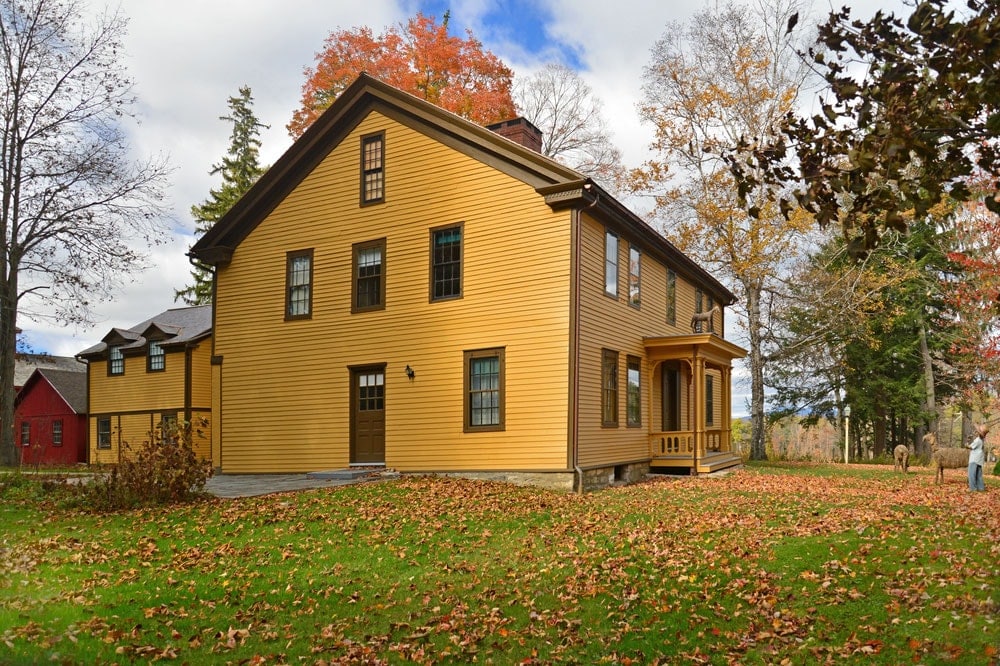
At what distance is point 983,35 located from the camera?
16.0ft

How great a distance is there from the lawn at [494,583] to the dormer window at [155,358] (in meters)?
17.6

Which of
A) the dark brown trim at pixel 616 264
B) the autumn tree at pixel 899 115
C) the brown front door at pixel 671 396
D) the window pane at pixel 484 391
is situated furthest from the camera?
the brown front door at pixel 671 396

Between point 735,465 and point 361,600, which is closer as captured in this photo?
point 361,600

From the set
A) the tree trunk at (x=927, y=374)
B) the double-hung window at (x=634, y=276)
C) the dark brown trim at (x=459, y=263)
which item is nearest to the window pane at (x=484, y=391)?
the dark brown trim at (x=459, y=263)

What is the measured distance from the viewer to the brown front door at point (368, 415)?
20.1m

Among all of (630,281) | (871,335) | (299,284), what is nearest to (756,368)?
(871,335)

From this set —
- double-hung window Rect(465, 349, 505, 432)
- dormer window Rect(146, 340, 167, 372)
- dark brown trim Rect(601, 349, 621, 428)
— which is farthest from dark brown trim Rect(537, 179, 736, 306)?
dormer window Rect(146, 340, 167, 372)

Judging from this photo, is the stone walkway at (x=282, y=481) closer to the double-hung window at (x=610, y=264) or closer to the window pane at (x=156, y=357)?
the double-hung window at (x=610, y=264)

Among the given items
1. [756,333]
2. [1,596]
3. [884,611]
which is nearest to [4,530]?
[1,596]

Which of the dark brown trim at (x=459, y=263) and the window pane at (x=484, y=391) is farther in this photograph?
the dark brown trim at (x=459, y=263)

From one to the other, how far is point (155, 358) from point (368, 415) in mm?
15576

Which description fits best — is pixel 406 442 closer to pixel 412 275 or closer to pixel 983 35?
pixel 412 275

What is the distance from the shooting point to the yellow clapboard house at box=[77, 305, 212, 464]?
1195 inches

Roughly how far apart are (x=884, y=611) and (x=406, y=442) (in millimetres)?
13039
